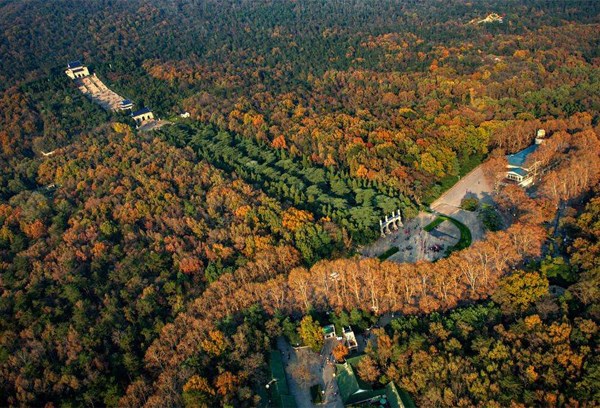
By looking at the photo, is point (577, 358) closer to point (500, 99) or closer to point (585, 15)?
point (500, 99)

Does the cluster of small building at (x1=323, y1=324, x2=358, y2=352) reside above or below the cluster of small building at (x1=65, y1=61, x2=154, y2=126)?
below

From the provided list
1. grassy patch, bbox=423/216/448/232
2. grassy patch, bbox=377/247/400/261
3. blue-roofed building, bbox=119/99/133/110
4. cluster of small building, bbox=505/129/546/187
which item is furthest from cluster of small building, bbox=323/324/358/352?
blue-roofed building, bbox=119/99/133/110

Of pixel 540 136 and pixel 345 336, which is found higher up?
pixel 540 136

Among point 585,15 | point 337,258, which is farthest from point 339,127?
point 585,15

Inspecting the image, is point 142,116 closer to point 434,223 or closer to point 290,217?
point 290,217

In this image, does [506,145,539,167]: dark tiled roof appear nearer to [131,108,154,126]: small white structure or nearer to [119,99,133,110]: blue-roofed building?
[131,108,154,126]: small white structure

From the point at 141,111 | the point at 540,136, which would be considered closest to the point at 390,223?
the point at 540,136

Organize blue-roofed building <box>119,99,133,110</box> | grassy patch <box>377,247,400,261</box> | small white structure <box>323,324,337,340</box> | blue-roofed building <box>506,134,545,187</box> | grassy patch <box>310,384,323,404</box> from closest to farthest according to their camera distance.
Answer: grassy patch <box>310,384,323,404</box>
small white structure <box>323,324,337,340</box>
grassy patch <box>377,247,400,261</box>
blue-roofed building <box>506,134,545,187</box>
blue-roofed building <box>119,99,133,110</box>
